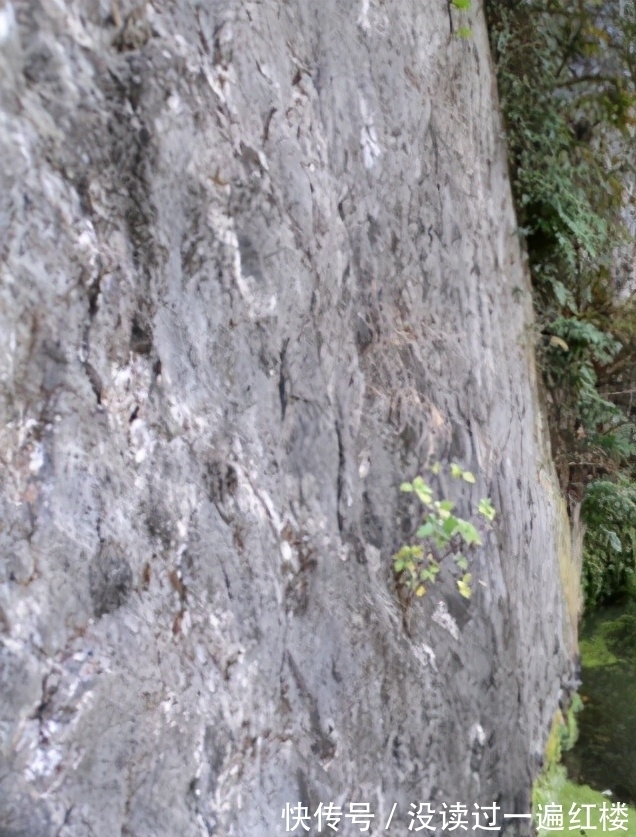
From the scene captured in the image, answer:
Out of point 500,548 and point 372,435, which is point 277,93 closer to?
point 372,435

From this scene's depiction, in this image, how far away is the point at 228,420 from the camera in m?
1.95

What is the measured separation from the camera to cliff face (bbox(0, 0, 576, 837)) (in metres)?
1.55

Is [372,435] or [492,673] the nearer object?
[372,435]

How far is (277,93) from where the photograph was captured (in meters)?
2.14

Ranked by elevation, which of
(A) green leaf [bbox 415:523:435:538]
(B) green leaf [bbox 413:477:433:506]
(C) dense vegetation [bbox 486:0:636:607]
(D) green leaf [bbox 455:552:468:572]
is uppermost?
(C) dense vegetation [bbox 486:0:636:607]

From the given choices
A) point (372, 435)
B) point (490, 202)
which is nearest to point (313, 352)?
point (372, 435)

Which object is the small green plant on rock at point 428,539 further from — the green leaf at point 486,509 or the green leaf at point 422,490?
the green leaf at point 486,509

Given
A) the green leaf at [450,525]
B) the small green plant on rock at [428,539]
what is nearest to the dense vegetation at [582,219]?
the small green plant on rock at [428,539]

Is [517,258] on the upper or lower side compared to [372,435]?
upper

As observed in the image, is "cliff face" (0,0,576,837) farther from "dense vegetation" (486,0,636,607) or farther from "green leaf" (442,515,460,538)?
"dense vegetation" (486,0,636,607)

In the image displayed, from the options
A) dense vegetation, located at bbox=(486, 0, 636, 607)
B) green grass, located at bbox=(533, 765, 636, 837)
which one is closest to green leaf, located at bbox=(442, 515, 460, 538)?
green grass, located at bbox=(533, 765, 636, 837)

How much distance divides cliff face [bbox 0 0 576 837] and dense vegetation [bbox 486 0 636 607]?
1.23 m

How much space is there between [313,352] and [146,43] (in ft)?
3.16

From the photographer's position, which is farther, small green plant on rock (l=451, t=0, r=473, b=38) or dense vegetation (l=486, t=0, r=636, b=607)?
dense vegetation (l=486, t=0, r=636, b=607)
